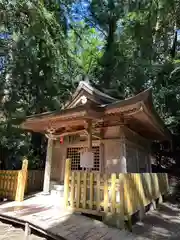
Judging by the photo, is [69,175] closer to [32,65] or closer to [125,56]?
[32,65]

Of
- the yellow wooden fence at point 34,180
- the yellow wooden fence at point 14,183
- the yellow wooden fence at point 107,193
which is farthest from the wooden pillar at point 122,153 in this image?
the yellow wooden fence at point 34,180

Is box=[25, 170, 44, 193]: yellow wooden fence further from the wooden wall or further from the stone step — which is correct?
the stone step

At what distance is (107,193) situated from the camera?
4.72m

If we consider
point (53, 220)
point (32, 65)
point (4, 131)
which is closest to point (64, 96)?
point (32, 65)

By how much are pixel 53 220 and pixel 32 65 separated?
7380mm

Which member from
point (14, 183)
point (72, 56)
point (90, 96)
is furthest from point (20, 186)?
point (72, 56)

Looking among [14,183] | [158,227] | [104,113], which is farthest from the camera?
[14,183]

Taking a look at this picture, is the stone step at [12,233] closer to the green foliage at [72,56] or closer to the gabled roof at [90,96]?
the green foliage at [72,56]

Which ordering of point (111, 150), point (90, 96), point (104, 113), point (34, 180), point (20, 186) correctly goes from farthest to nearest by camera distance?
point (34, 180), point (90, 96), point (111, 150), point (20, 186), point (104, 113)

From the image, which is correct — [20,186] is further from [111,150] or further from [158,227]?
[158,227]

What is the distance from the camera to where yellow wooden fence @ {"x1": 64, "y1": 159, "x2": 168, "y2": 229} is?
14.7ft

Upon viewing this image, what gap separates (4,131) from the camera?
977cm

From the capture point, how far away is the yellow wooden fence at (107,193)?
4488mm

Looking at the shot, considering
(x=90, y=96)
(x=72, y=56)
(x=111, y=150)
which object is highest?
(x=72, y=56)
